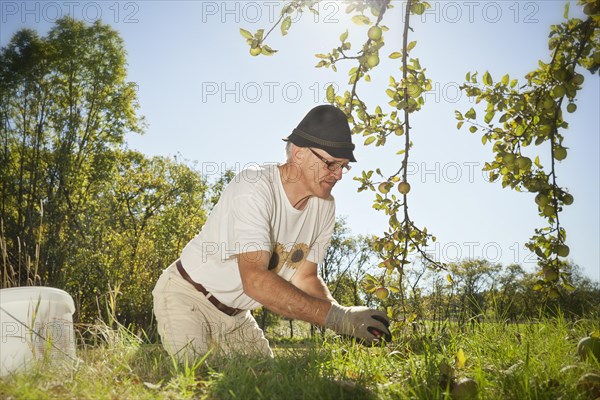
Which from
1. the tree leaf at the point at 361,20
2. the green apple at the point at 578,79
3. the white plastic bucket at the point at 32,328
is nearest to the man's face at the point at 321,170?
the tree leaf at the point at 361,20

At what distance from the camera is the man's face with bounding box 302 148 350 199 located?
385 cm

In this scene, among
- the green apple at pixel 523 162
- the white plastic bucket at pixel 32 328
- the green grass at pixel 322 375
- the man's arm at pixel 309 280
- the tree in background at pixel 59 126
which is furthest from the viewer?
the tree in background at pixel 59 126

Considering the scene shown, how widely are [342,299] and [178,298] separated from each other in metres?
32.9

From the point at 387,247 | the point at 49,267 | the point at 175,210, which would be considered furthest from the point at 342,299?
the point at 387,247

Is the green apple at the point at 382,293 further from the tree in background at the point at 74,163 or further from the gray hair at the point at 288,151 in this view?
the tree in background at the point at 74,163

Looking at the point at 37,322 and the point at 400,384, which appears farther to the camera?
the point at 37,322

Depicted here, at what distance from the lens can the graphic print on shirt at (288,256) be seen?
419 centimetres

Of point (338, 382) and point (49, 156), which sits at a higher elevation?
point (49, 156)

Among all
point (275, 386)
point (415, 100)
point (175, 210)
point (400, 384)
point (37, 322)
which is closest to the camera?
point (275, 386)

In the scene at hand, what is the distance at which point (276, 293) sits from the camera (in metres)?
3.29

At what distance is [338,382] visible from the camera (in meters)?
2.36

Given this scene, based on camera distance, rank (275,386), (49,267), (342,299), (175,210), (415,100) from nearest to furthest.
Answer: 1. (275,386)
2. (415,100)
3. (49,267)
4. (175,210)
5. (342,299)

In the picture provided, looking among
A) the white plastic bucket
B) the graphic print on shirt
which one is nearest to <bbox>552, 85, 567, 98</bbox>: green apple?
the graphic print on shirt

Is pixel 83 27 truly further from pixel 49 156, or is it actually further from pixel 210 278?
pixel 210 278
